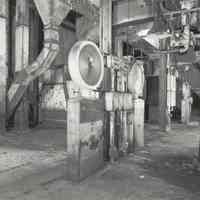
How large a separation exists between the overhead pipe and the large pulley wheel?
2.96 m

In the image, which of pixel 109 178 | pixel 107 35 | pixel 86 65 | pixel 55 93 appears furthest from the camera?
pixel 55 93

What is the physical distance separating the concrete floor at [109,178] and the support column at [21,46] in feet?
9.83

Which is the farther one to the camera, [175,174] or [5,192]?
[175,174]

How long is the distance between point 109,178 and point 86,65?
161 cm

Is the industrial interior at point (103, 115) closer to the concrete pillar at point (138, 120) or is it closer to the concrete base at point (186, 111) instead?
the concrete pillar at point (138, 120)

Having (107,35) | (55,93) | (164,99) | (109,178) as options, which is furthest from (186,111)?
(109,178)

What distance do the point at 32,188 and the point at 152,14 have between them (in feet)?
17.0

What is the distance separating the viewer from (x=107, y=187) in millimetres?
2643

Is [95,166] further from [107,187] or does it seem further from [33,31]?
[33,31]

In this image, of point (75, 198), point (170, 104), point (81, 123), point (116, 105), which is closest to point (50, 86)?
point (170, 104)

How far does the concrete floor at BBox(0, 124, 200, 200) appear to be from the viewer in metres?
2.46

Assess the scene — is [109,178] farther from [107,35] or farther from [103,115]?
[107,35]

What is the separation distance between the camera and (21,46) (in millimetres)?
7176

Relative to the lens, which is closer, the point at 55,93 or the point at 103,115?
the point at 103,115
